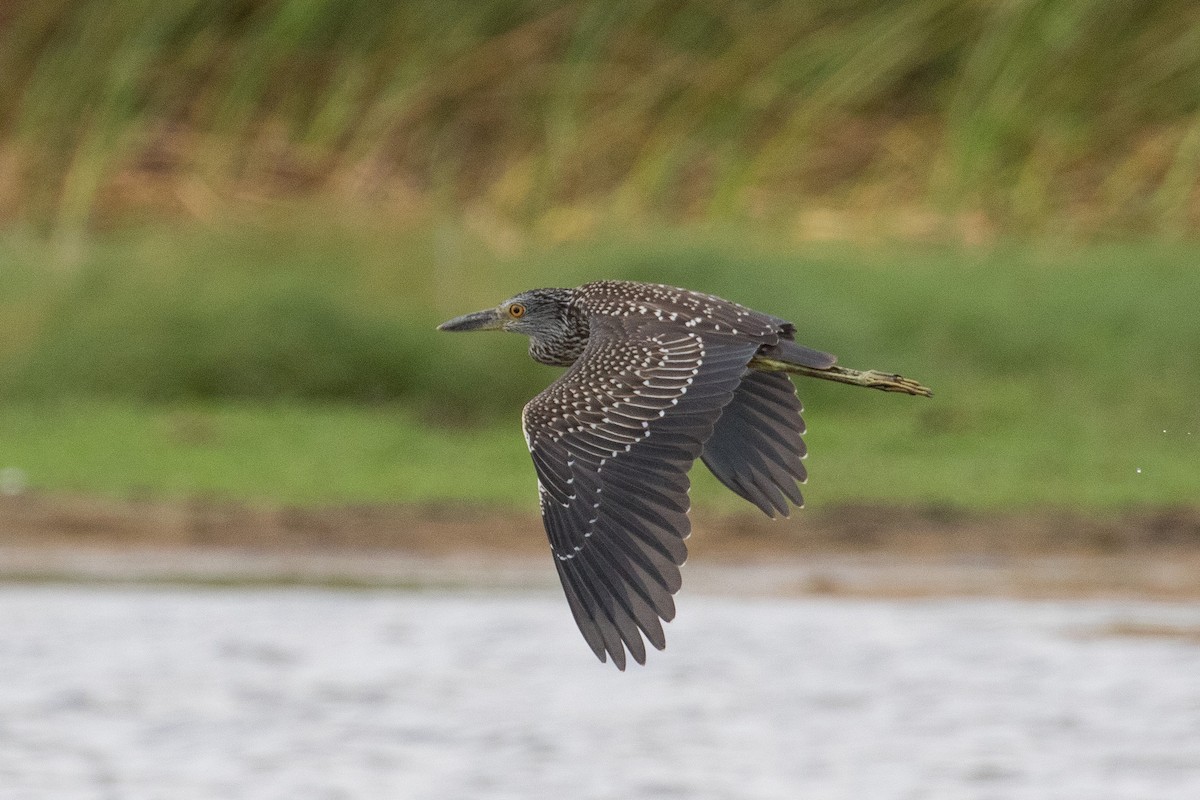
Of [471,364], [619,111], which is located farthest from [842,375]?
[619,111]

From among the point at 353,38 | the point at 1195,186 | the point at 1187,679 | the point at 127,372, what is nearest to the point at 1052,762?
the point at 1187,679

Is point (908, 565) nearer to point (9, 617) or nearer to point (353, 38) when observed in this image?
point (9, 617)

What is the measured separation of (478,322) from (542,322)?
6.2 inches

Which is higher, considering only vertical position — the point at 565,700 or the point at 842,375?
the point at 842,375

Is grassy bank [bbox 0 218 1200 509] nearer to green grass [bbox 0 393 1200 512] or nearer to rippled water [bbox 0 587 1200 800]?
green grass [bbox 0 393 1200 512]

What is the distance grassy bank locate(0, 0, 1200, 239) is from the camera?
15930 millimetres

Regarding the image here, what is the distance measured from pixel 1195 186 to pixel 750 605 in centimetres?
641

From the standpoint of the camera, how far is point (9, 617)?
35.9 ft

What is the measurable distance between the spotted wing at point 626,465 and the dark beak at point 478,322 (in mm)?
710

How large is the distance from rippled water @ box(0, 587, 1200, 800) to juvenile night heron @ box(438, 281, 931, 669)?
2.78m

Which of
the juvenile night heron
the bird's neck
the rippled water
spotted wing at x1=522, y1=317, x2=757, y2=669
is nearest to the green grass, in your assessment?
the rippled water

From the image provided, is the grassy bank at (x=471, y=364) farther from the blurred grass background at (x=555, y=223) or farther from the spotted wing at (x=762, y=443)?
the spotted wing at (x=762, y=443)

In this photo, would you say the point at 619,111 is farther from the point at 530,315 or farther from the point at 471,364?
the point at 530,315

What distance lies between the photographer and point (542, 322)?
607 centimetres
